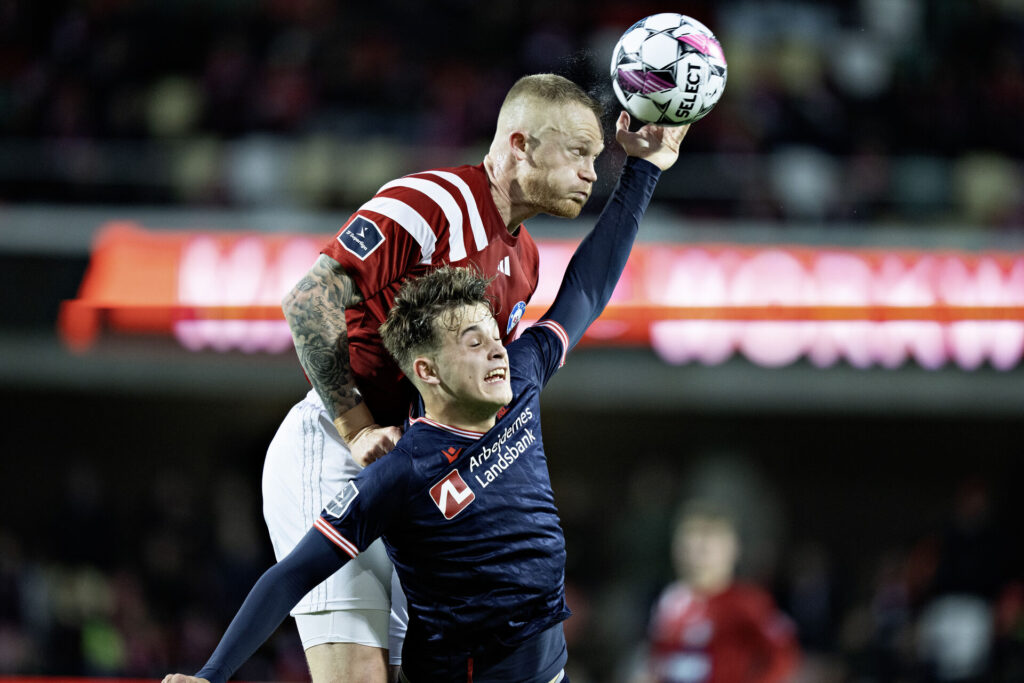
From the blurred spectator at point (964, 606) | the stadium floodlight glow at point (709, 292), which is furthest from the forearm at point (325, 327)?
the blurred spectator at point (964, 606)

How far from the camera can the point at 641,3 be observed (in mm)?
11227

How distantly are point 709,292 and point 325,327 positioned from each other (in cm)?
589

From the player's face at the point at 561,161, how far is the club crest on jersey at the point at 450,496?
71 centimetres

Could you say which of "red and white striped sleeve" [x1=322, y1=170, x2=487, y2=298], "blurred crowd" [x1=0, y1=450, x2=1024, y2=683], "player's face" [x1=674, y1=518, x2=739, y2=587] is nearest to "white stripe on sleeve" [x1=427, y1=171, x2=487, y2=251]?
"red and white striped sleeve" [x1=322, y1=170, x2=487, y2=298]

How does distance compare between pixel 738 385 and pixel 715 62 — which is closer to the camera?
pixel 715 62

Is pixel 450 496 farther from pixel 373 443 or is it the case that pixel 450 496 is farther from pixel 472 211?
pixel 472 211

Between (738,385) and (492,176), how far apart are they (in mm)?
6649

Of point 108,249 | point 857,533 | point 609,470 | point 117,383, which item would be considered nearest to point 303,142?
point 108,249

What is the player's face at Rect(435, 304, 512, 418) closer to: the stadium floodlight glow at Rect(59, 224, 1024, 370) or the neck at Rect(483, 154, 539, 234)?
the neck at Rect(483, 154, 539, 234)

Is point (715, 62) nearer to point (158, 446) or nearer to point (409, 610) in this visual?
point (409, 610)

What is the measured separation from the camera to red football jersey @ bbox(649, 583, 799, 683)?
489cm

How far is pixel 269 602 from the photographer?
2254 mm

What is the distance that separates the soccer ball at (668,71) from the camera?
280 centimetres

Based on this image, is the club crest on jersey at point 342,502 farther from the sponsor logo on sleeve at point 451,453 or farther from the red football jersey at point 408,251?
the red football jersey at point 408,251
